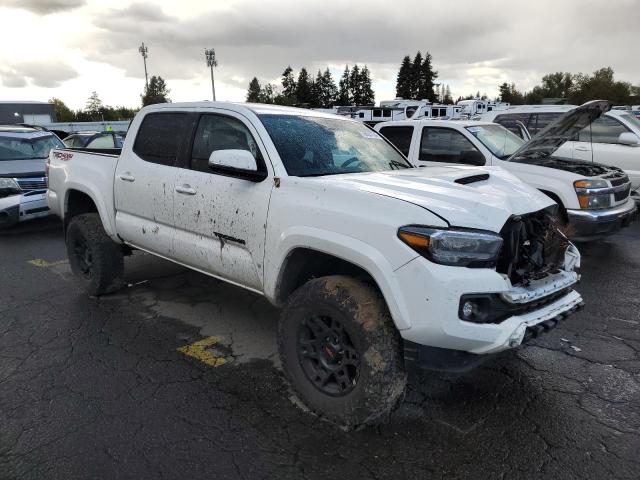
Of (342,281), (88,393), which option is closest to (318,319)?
(342,281)

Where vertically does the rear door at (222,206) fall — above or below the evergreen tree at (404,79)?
below

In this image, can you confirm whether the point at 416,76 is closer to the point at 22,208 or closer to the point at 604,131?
the point at 604,131

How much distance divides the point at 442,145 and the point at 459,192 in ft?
16.2

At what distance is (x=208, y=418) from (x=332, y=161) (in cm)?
194

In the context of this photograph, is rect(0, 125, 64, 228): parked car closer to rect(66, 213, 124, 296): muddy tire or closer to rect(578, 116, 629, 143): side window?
rect(66, 213, 124, 296): muddy tire

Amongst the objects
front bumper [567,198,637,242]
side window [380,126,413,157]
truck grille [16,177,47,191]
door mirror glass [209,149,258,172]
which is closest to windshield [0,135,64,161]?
truck grille [16,177,47,191]

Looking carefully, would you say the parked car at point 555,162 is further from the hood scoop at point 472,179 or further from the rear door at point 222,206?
the rear door at point 222,206

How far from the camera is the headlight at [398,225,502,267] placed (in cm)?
257

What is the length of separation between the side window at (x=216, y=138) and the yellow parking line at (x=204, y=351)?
139cm

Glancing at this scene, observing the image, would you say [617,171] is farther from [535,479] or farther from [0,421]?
[0,421]

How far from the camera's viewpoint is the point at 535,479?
8.34 feet

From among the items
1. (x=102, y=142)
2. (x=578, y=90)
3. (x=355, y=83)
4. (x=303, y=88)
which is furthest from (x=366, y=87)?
(x=102, y=142)

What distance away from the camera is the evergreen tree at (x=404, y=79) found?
10362cm

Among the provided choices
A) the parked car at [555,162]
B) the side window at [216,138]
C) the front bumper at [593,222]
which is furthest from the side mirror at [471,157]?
the side window at [216,138]
